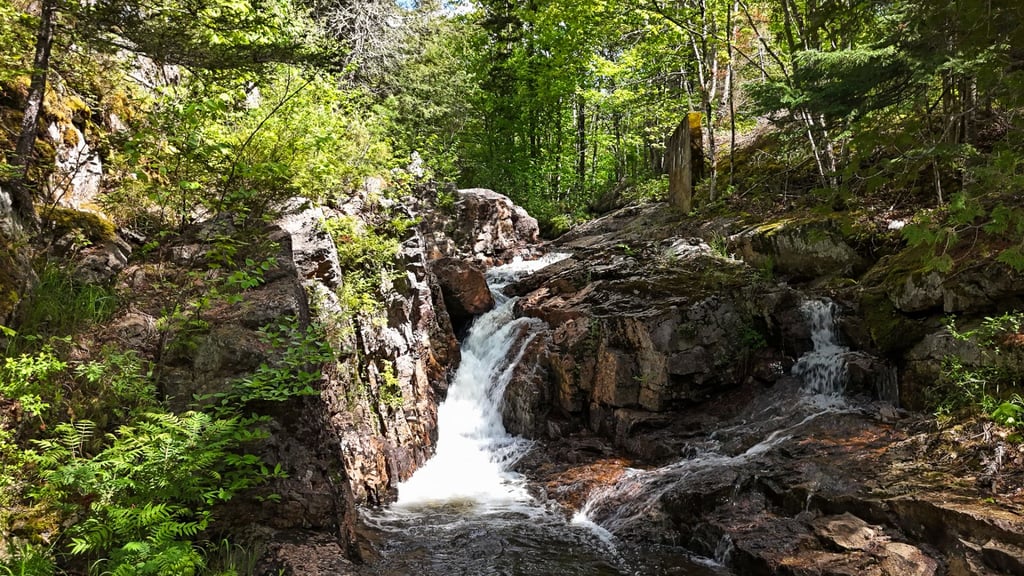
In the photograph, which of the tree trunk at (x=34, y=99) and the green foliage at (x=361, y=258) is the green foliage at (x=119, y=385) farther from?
the green foliage at (x=361, y=258)

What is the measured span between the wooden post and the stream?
7060 millimetres

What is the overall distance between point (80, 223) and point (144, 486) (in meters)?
3.59

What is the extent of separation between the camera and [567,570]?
18.9ft

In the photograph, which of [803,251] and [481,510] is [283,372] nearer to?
[481,510]

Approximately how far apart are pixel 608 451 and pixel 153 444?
6863 mm

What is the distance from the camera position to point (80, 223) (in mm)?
5723

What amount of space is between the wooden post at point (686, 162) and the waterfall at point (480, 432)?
6393mm

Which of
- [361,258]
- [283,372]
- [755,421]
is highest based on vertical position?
[361,258]

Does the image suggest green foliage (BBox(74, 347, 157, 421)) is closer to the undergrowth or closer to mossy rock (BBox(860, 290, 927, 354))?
the undergrowth

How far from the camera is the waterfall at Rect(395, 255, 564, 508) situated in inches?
326

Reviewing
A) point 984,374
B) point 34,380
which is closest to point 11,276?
point 34,380

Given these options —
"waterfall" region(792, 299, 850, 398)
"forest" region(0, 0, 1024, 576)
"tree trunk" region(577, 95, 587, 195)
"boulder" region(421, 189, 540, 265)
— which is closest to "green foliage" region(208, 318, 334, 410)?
"forest" region(0, 0, 1024, 576)

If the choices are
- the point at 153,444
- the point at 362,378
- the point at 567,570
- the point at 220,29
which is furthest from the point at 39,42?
the point at 567,570

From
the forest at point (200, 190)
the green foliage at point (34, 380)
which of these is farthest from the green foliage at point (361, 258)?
the green foliage at point (34, 380)
